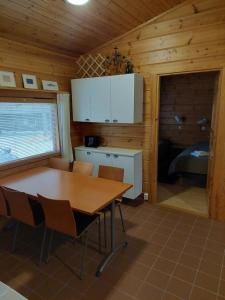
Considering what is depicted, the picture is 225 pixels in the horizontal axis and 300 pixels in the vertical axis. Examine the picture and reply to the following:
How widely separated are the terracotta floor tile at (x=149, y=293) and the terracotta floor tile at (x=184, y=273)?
27 cm

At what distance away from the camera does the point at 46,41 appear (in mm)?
2984

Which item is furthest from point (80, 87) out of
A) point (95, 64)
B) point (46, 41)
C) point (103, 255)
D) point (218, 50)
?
point (103, 255)

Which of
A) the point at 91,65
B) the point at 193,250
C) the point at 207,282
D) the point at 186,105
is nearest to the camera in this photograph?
the point at 207,282

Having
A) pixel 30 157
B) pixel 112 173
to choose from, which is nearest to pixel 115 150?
pixel 112 173

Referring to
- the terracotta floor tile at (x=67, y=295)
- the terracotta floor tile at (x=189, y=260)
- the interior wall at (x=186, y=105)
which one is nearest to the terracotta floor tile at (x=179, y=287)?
the terracotta floor tile at (x=189, y=260)

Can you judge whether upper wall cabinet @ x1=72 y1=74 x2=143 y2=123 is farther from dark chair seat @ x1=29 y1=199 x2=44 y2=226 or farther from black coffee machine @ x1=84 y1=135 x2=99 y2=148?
dark chair seat @ x1=29 y1=199 x2=44 y2=226

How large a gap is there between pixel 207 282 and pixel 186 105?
4.22 meters

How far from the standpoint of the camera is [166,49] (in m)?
→ 2.98

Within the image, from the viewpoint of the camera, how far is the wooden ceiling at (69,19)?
2309mm

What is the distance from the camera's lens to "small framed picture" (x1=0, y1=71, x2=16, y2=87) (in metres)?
2.62

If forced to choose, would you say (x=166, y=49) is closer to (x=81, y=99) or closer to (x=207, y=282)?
(x=81, y=99)

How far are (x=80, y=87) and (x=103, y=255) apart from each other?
246 cm

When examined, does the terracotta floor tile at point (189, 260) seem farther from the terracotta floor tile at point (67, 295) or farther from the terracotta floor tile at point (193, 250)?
the terracotta floor tile at point (67, 295)

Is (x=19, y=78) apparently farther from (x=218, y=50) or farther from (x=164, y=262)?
(x=164, y=262)
